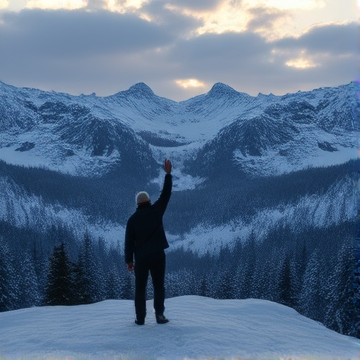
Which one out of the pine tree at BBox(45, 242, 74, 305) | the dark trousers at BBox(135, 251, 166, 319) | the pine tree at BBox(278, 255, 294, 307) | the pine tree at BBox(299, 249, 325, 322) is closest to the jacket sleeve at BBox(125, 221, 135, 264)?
the dark trousers at BBox(135, 251, 166, 319)

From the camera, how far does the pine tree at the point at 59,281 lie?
35.2m

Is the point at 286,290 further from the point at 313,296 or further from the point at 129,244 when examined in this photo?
the point at 129,244

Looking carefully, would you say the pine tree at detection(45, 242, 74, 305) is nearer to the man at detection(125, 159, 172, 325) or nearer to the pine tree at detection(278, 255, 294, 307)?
the pine tree at detection(278, 255, 294, 307)

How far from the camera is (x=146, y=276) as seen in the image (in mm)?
9727

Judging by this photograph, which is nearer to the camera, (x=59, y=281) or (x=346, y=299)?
(x=346, y=299)

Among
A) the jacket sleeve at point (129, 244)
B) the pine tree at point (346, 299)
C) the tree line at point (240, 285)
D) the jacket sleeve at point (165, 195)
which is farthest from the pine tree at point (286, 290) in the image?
the jacket sleeve at point (129, 244)

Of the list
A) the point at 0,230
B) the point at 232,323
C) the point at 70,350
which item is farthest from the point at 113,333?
the point at 0,230

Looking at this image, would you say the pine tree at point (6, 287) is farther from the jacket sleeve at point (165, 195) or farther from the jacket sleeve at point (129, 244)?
the jacket sleeve at point (165, 195)

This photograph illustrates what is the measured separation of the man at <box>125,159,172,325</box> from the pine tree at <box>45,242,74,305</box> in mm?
27144

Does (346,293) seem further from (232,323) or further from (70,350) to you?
(70,350)

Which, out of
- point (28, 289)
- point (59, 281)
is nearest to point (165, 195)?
point (59, 281)

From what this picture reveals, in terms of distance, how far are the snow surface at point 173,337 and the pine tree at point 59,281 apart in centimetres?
2359

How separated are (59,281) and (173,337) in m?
29.0

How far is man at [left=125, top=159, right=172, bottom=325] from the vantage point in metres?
9.59
